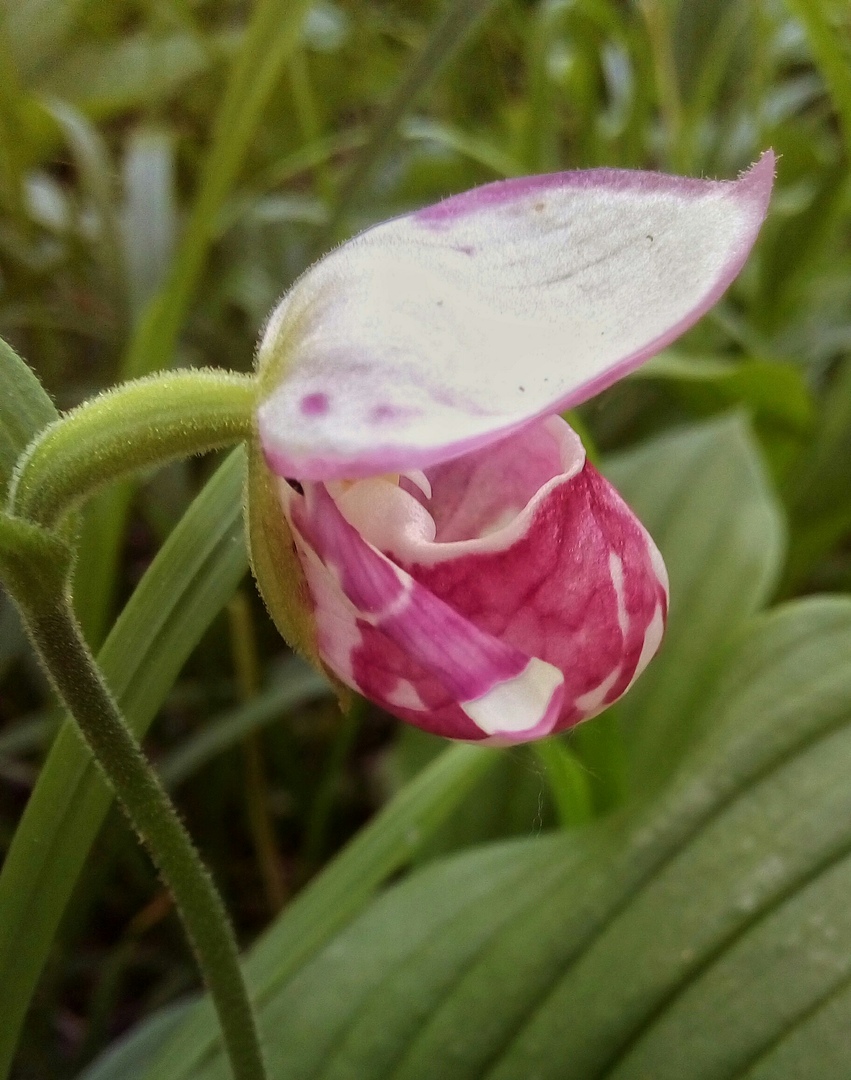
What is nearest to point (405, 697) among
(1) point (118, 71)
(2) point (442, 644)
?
(2) point (442, 644)

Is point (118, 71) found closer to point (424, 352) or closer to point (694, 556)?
point (694, 556)

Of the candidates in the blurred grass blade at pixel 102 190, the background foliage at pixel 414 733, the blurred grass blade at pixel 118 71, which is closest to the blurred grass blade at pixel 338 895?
the background foliage at pixel 414 733

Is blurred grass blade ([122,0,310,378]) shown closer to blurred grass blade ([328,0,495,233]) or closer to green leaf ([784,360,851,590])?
blurred grass blade ([328,0,495,233])

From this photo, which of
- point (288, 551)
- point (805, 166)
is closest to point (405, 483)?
point (288, 551)

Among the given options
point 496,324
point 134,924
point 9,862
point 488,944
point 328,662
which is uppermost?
point 496,324

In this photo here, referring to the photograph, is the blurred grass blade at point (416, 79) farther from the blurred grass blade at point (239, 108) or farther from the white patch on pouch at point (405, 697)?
the white patch on pouch at point (405, 697)

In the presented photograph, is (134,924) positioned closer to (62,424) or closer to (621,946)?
(621,946)
